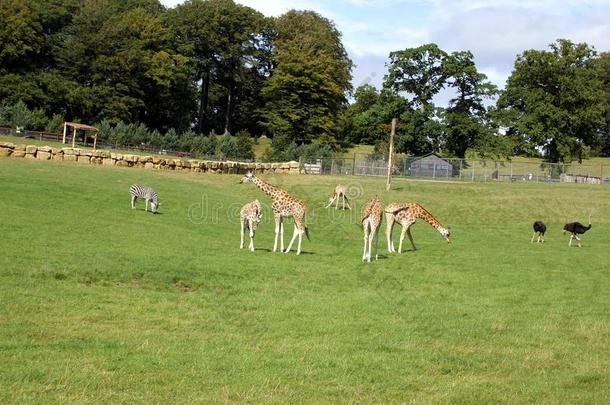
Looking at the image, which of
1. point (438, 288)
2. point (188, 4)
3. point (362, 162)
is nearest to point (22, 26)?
point (188, 4)

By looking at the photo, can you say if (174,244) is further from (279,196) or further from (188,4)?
(188,4)

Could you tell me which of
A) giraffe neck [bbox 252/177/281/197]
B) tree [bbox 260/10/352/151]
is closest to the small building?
tree [bbox 260/10/352/151]

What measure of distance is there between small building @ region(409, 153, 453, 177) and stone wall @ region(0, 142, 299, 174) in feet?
60.1

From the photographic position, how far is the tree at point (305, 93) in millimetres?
96000

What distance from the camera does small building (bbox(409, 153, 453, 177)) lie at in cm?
7444

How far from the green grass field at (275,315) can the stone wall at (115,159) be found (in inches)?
681

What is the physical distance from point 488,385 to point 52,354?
6417 mm

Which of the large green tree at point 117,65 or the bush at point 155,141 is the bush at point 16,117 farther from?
the bush at point 155,141

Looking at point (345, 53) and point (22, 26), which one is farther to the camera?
point (345, 53)

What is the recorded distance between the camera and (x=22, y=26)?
81.8 meters

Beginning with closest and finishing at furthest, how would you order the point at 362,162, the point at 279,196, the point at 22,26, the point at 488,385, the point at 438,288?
the point at 488,385 → the point at 438,288 → the point at 279,196 → the point at 362,162 → the point at 22,26

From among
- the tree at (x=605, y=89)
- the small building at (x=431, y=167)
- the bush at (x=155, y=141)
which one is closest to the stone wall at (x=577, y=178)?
the small building at (x=431, y=167)

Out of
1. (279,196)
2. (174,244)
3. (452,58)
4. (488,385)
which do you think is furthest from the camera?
(452,58)

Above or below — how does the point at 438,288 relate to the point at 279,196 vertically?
below
